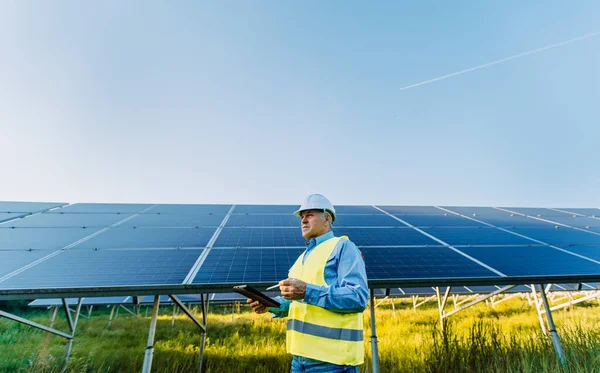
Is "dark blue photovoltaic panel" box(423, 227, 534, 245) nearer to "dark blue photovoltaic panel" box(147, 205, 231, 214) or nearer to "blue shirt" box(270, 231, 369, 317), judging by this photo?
"blue shirt" box(270, 231, 369, 317)

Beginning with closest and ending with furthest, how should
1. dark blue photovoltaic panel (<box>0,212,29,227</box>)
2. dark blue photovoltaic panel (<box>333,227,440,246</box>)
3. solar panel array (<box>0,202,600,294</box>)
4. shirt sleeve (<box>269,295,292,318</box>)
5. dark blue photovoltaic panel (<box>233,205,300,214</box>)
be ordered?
shirt sleeve (<box>269,295,292,318</box>), solar panel array (<box>0,202,600,294</box>), dark blue photovoltaic panel (<box>333,227,440,246</box>), dark blue photovoltaic panel (<box>0,212,29,227</box>), dark blue photovoltaic panel (<box>233,205,300,214</box>)

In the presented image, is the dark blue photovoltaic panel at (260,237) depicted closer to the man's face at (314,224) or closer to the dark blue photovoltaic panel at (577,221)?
the man's face at (314,224)

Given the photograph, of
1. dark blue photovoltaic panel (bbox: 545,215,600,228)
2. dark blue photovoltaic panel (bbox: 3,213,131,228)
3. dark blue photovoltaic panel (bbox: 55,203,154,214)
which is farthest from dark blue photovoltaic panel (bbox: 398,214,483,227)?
dark blue photovoltaic panel (bbox: 55,203,154,214)

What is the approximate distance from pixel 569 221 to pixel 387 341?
689 centimetres

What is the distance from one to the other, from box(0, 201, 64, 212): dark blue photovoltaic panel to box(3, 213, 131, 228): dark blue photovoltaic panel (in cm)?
153

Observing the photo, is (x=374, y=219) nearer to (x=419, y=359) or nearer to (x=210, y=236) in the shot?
(x=419, y=359)

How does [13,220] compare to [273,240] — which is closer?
[273,240]

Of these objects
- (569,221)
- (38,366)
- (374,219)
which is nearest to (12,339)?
(38,366)

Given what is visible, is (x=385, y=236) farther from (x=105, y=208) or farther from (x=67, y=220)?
(x=105, y=208)

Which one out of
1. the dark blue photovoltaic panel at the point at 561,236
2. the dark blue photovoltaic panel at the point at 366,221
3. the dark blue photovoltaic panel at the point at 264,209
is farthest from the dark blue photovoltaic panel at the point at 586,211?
the dark blue photovoltaic panel at the point at 264,209

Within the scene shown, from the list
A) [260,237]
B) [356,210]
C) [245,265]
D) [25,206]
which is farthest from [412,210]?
[25,206]

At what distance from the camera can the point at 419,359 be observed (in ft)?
18.9

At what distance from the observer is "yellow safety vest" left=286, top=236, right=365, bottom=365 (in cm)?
206

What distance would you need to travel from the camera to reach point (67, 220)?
7371 millimetres
